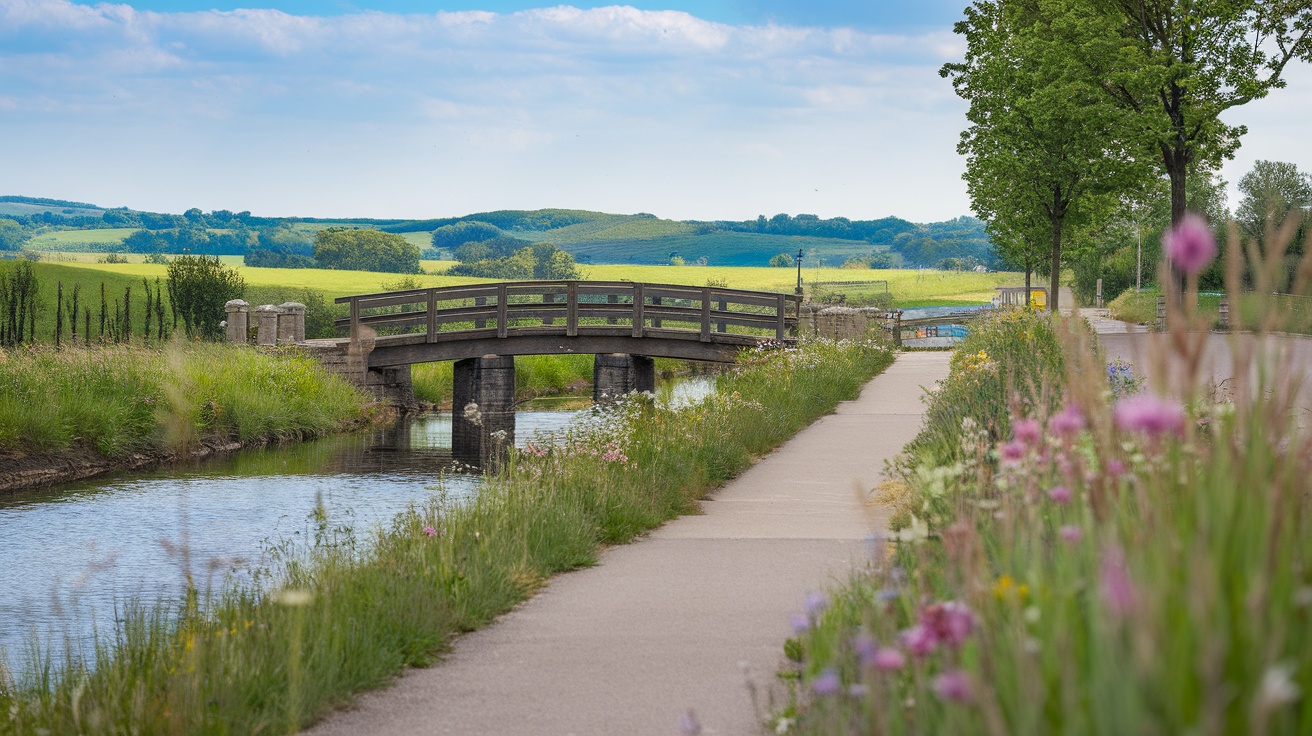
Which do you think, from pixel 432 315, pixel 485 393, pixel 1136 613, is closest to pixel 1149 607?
pixel 1136 613

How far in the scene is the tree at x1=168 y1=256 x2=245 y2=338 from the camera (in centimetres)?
3850

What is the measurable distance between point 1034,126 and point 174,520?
31079 millimetres

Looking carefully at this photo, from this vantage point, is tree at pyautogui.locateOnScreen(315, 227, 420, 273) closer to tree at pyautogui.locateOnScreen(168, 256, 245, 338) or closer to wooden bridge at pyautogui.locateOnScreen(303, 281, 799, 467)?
tree at pyautogui.locateOnScreen(168, 256, 245, 338)

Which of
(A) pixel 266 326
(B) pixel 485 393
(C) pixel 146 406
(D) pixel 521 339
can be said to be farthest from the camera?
(D) pixel 521 339

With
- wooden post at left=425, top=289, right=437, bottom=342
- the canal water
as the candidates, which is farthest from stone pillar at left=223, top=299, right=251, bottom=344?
the canal water

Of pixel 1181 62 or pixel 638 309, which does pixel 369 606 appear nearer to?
pixel 638 309

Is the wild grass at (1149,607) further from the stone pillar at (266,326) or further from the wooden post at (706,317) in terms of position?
the stone pillar at (266,326)

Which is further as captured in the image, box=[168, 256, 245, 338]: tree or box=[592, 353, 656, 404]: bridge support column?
box=[168, 256, 245, 338]: tree

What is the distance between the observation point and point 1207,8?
119ft

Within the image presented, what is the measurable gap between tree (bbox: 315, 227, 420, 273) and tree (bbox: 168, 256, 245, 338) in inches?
2520

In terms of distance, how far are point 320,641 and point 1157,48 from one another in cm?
3663

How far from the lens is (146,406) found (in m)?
20.8

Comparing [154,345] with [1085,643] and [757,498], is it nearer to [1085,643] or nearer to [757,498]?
[757,498]

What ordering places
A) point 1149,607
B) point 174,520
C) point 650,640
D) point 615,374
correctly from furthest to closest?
point 615,374, point 174,520, point 650,640, point 1149,607
